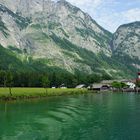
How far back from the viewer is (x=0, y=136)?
49.6 metres

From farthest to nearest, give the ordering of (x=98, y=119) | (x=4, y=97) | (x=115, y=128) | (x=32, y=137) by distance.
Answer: (x=4, y=97) < (x=98, y=119) < (x=115, y=128) < (x=32, y=137)

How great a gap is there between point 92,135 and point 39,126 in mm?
12990

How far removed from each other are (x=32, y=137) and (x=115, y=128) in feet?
49.9

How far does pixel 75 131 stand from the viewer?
5281 centimetres

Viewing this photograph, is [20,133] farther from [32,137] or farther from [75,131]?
[75,131]

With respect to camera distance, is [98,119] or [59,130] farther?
[98,119]

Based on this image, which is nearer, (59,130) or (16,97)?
(59,130)

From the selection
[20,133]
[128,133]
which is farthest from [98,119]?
[20,133]

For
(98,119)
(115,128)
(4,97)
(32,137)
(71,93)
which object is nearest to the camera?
(32,137)

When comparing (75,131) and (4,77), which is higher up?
(4,77)

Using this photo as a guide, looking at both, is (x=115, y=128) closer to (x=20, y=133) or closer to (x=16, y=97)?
(x=20, y=133)

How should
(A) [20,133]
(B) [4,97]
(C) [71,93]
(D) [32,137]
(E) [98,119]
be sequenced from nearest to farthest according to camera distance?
(D) [32,137]
(A) [20,133]
(E) [98,119]
(B) [4,97]
(C) [71,93]

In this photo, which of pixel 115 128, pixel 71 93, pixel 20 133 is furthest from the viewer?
pixel 71 93

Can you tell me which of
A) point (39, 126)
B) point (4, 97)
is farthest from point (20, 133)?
point (4, 97)
